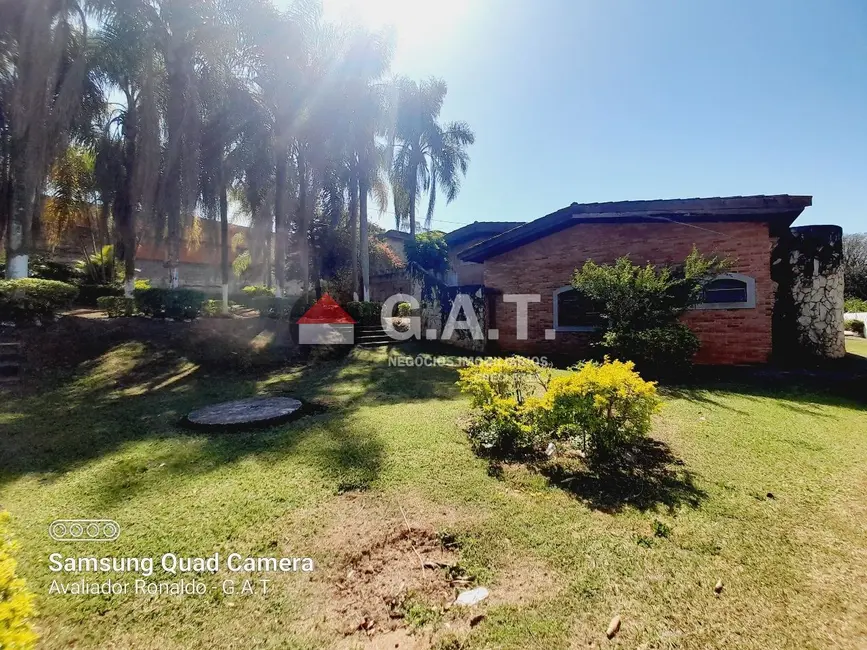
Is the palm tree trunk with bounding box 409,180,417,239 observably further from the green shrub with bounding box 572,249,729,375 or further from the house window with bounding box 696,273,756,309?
the house window with bounding box 696,273,756,309

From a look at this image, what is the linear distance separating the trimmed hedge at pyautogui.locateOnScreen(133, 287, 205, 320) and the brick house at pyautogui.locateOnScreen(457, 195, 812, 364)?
10.5 meters

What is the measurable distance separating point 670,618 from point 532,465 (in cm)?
190

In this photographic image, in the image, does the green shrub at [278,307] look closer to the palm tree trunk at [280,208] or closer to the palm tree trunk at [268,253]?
the palm tree trunk at [280,208]

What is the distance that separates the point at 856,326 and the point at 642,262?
56.7 feet

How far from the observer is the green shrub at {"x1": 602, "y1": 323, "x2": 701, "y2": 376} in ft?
25.0

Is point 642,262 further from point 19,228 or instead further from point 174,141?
point 19,228

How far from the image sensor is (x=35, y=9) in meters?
10.3

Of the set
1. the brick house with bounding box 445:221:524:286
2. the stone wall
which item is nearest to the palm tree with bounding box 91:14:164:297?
the brick house with bounding box 445:221:524:286

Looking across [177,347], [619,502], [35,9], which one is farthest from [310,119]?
[619,502]

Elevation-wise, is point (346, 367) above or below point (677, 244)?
below

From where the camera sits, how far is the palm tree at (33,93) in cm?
1028

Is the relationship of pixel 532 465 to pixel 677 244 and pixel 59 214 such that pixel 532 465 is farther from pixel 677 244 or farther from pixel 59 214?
pixel 59 214

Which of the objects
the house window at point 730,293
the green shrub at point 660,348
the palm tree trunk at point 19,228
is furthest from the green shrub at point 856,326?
the palm tree trunk at point 19,228

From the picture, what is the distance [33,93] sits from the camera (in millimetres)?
10539
